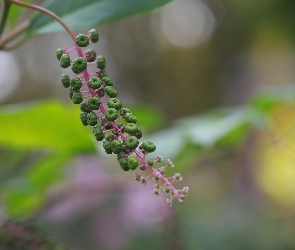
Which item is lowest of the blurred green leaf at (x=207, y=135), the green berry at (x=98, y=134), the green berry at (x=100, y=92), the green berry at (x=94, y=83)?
the green berry at (x=98, y=134)

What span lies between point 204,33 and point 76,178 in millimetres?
4009

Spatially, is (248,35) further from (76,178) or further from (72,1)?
(72,1)

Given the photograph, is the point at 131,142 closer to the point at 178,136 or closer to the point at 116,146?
the point at 116,146

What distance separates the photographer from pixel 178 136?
125 centimetres

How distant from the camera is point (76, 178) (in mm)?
1683

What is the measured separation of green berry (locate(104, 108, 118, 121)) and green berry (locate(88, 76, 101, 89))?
0.03 meters

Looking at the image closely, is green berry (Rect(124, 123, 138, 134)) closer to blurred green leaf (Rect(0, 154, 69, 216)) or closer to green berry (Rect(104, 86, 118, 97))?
green berry (Rect(104, 86, 118, 97))

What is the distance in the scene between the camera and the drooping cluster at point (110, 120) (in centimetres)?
56

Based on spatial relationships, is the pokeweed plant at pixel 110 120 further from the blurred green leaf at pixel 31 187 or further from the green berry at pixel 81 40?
the blurred green leaf at pixel 31 187

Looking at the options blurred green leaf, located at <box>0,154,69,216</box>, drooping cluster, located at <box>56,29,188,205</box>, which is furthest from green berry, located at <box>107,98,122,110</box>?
blurred green leaf, located at <box>0,154,69,216</box>

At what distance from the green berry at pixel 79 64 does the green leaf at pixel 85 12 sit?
0.74ft

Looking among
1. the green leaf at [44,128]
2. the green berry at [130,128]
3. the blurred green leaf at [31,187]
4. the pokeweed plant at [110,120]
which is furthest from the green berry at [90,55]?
the blurred green leaf at [31,187]

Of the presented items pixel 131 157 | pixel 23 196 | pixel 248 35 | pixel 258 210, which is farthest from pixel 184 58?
pixel 131 157

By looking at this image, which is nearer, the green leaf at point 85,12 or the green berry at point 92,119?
the green berry at point 92,119
